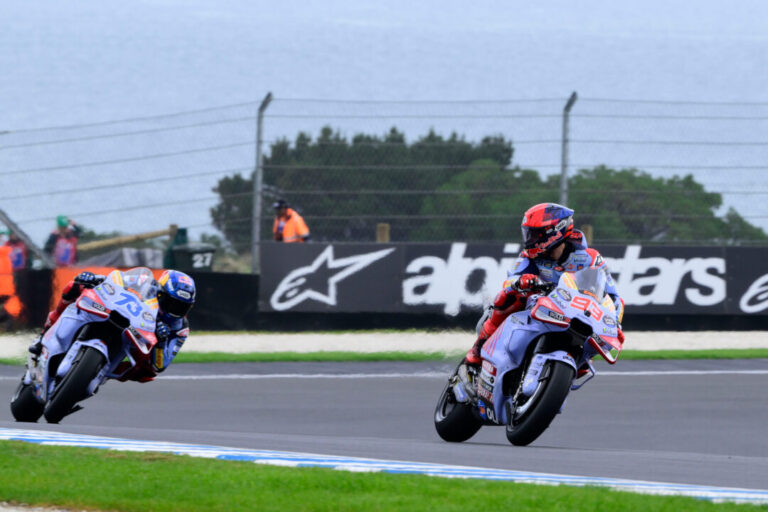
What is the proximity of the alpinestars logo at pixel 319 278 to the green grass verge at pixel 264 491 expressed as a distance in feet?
34.6

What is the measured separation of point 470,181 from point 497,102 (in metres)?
1.00

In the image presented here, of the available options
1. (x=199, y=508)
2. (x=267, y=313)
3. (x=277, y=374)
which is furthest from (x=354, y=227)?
(x=199, y=508)

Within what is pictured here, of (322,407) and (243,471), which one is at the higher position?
(243,471)

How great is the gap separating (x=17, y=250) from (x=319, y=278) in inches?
141

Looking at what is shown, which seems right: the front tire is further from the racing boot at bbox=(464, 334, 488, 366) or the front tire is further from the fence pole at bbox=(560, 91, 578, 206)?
the fence pole at bbox=(560, 91, 578, 206)

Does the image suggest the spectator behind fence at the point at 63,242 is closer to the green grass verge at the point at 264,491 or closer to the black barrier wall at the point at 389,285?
the black barrier wall at the point at 389,285

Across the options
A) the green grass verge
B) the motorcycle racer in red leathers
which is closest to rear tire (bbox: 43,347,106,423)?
the green grass verge

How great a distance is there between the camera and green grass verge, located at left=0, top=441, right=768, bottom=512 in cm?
507

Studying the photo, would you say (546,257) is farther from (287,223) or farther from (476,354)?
(287,223)

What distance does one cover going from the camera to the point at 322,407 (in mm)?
11352

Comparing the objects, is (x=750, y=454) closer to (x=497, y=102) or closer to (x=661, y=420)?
(x=661, y=420)

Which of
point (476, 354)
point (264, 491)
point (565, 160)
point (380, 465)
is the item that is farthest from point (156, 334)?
point (565, 160)

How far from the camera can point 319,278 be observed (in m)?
16.8

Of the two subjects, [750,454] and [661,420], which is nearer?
[750,454]
